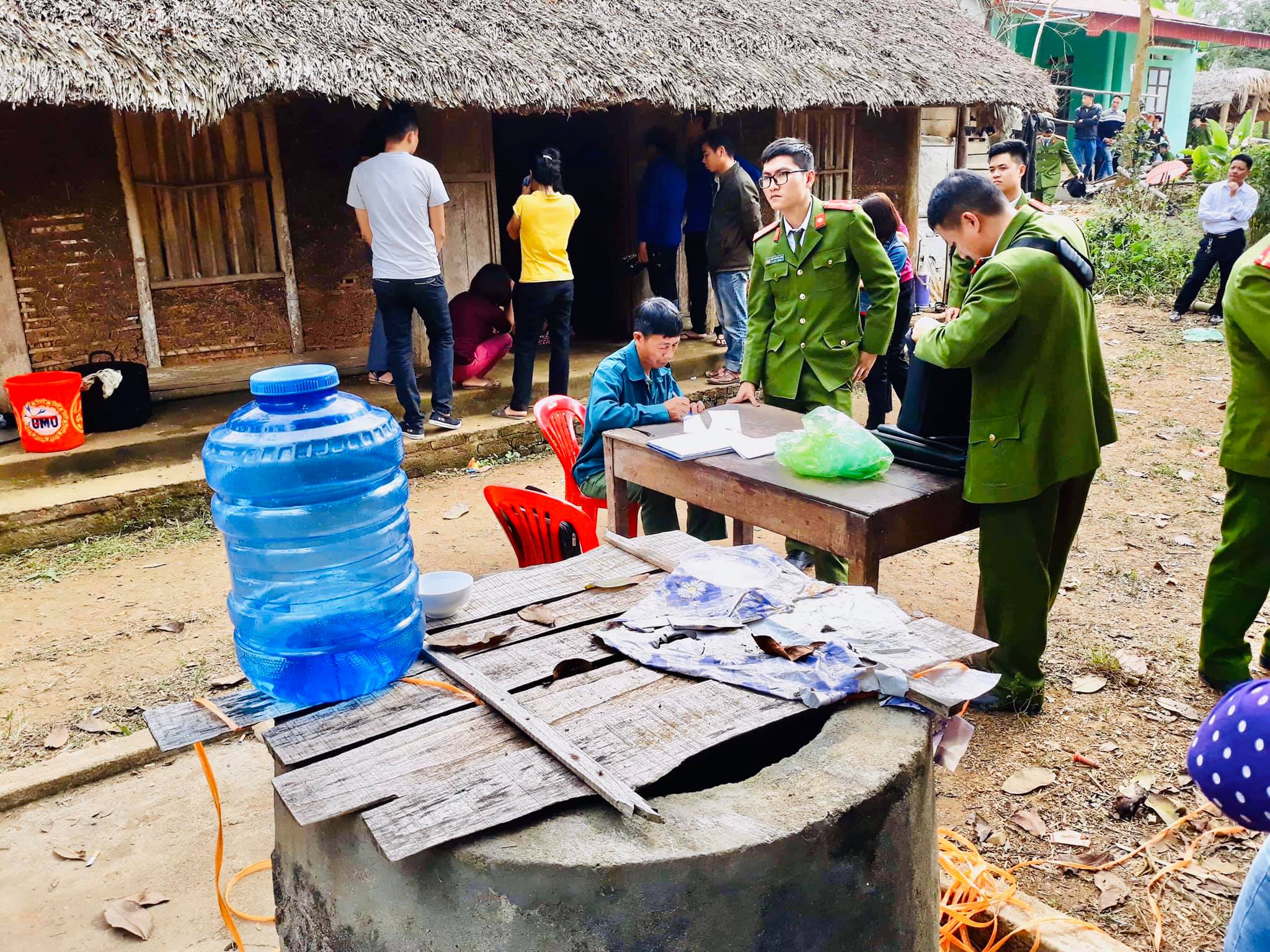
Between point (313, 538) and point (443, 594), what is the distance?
348 mm

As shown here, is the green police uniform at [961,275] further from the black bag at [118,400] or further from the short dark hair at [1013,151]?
the black bag at [118,400]

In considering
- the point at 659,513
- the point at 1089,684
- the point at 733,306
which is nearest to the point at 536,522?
the point at 659,513

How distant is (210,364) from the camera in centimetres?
788

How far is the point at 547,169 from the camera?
7.35 m

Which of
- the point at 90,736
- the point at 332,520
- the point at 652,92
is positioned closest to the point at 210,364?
the point at 652,92

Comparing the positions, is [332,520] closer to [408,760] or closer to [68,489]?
[408,760]

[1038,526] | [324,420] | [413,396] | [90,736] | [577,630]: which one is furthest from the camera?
[413,396]

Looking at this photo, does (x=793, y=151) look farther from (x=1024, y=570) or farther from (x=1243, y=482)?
(x=1243, y=482)

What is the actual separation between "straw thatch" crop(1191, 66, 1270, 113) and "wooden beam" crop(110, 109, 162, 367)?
1055 inches

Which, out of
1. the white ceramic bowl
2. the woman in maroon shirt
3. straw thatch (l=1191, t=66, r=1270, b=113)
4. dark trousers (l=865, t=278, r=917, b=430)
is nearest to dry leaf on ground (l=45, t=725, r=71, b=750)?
the white ceramic bowl

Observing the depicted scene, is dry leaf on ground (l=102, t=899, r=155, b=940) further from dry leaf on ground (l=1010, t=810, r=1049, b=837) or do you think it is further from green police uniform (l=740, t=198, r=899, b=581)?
green police uniform (l=740, t=198, r=899, b=581)

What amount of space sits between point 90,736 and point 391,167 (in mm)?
4000

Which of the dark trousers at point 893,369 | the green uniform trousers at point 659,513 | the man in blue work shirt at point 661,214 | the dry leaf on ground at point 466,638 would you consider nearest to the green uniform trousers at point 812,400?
the green uniform trousers at point 659,513

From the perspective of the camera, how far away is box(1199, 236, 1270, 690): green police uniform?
368 cm
